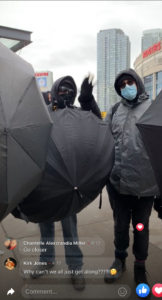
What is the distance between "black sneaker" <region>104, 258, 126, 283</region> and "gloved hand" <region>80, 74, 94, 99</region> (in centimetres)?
174

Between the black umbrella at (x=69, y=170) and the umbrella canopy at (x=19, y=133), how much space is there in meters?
0.16

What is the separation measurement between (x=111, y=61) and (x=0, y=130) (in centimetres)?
4162

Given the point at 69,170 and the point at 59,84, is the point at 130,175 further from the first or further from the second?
the point at 59,84

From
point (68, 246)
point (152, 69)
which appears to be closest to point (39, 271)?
point (68, 246)

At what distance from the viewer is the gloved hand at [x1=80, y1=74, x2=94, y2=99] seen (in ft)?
6.48

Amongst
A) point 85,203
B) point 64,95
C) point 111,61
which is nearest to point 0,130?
point 85,203

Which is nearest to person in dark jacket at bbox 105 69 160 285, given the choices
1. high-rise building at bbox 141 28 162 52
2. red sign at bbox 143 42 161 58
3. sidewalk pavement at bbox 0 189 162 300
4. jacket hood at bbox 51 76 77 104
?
sidewalk pavement at bbox 0 189 162 300

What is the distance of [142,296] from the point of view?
221 centimetres

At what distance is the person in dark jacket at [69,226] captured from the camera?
2.13m

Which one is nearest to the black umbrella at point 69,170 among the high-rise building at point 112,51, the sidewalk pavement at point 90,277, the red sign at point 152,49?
the sidewalk pavement at point 90,277

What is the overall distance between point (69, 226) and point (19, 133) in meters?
1.34

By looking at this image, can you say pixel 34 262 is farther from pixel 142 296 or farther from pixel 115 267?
pixel 142 296

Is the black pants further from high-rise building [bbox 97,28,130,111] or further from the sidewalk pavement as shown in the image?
high-rise building [bbox 97,28,130,111]

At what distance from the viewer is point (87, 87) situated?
2031 mm
